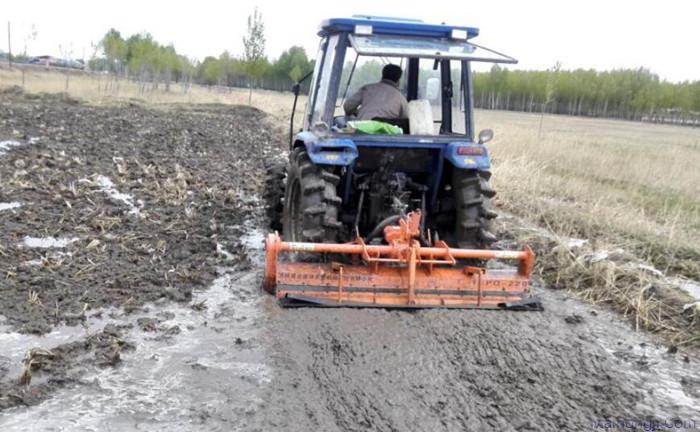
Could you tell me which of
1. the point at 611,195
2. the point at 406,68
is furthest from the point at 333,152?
the point at 611,195

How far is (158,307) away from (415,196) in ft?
8.20

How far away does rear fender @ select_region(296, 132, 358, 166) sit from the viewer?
5.60 m

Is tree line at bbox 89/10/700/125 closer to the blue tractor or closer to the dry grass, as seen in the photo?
the dry grass

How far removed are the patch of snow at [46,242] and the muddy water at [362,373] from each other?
6.29ft

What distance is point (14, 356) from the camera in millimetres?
4312

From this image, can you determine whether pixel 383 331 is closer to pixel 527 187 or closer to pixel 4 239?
pixel 4 239

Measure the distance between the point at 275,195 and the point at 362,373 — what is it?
12.6 ft

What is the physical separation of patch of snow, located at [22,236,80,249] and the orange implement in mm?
2453

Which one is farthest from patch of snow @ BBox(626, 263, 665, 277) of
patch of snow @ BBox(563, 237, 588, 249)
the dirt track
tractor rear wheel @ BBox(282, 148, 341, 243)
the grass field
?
tractor rear wheel @ BBox(282, 148, 341, 243)

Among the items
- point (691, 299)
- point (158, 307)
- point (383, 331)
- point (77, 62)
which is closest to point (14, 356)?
point (158, 307)

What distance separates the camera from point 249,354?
4629mm

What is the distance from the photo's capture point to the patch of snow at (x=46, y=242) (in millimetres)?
6730

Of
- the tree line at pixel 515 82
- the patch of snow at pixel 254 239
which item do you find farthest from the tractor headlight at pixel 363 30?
the tree line at pixel 515 82

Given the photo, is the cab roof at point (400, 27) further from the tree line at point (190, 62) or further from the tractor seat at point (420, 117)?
the tree line at point (190, 62)
